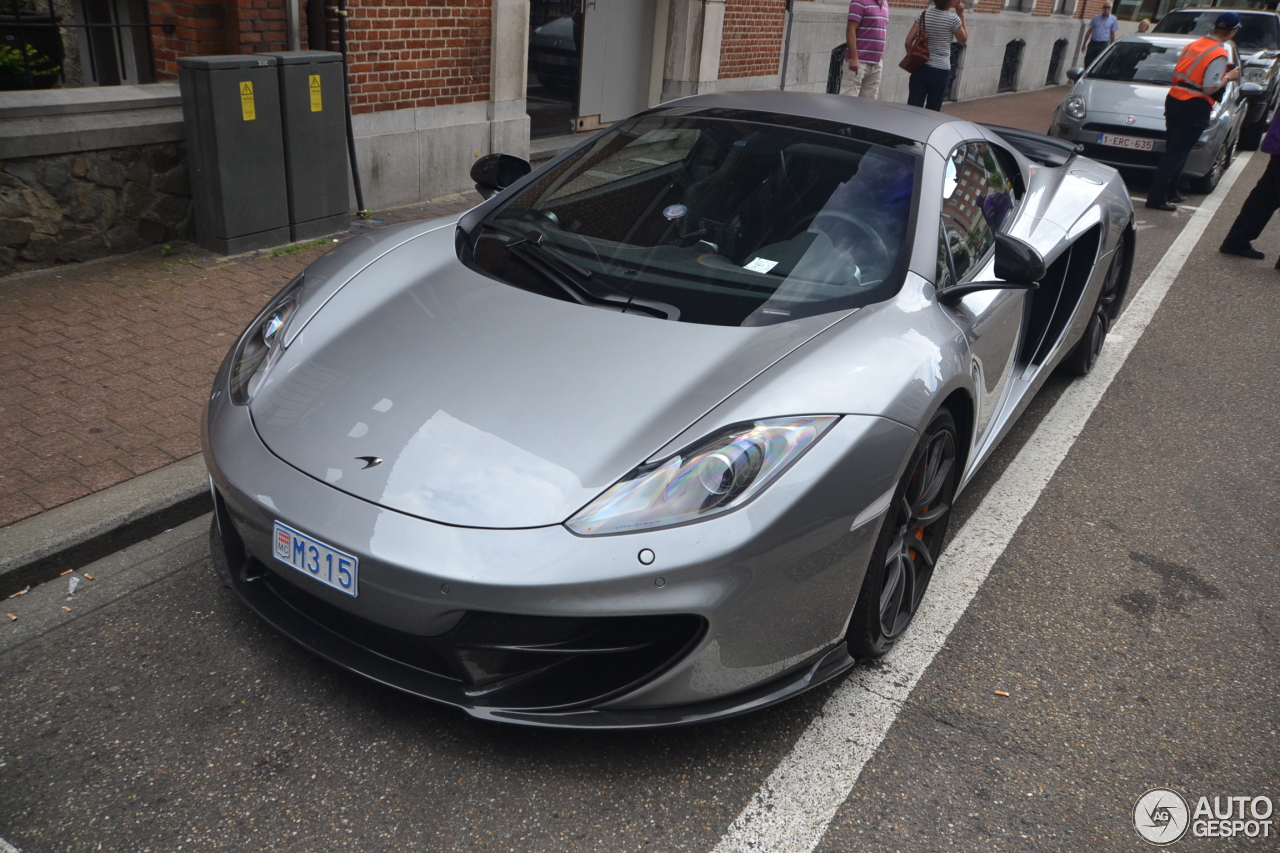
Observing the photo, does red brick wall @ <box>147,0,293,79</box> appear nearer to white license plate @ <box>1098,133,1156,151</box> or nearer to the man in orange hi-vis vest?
the man in orange hi-vis vest

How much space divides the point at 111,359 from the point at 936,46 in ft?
28.4

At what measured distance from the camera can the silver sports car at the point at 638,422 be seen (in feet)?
7.09

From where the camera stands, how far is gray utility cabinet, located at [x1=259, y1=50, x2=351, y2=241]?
588 centimetres

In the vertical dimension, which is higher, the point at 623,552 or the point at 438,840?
the point at 623,552

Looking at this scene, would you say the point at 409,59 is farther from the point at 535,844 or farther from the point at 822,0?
the point at 822,0

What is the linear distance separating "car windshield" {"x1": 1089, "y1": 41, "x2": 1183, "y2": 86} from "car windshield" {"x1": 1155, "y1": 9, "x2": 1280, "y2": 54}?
4004 millimetres

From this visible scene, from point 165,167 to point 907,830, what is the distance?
17.4 ft

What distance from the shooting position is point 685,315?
275cm

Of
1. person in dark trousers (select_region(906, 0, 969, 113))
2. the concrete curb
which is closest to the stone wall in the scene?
the concrete curb

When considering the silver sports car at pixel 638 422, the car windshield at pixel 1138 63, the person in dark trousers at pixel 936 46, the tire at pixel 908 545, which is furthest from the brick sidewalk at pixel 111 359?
the car windshield at pixel 1138 63

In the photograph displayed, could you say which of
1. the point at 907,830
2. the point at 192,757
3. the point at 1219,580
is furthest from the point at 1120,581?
the point at 192,757

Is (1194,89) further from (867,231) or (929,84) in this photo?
(867,231)

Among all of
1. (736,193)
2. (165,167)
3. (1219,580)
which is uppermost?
(736,193)

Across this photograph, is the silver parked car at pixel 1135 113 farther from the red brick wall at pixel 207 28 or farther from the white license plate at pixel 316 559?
the white license plate at pixel 316 559
